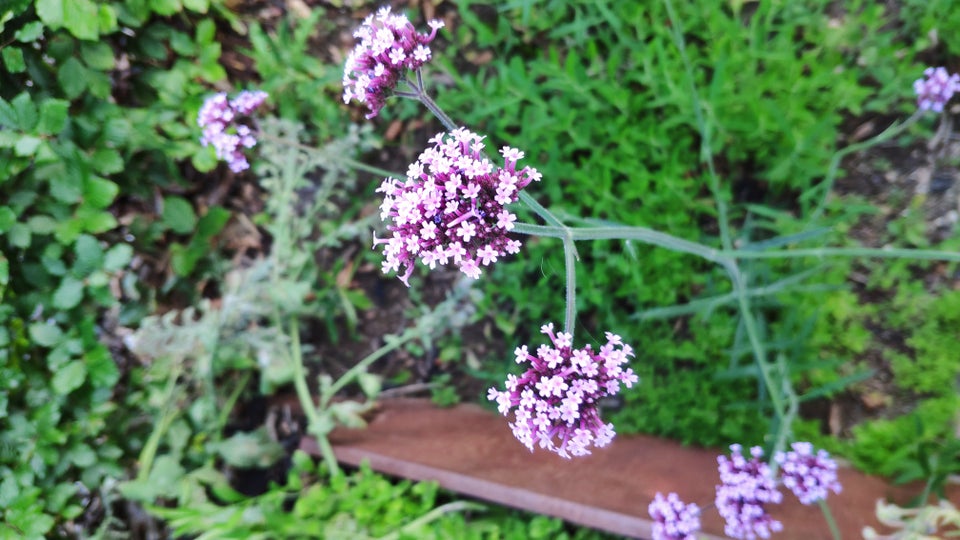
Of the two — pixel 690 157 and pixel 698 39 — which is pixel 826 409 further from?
pixel 698 39

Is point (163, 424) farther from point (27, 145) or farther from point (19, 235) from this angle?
point (27, 145)

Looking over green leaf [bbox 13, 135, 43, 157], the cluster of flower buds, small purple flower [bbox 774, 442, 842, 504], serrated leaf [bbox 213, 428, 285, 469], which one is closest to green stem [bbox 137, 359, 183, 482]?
serrated leaf [bbox 213, 428, 285, 469]

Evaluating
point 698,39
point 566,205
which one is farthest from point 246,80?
point 698,39

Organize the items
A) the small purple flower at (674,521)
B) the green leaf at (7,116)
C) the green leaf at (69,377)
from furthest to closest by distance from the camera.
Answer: the green leaf at (69,377), the green leaf at (7,116), the small purple flower at (674,521)

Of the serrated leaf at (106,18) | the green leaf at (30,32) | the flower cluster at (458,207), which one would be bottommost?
the flower cluster at (458,207)

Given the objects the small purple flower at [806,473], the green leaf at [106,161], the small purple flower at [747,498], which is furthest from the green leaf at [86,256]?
the small purple flower at [806,473]

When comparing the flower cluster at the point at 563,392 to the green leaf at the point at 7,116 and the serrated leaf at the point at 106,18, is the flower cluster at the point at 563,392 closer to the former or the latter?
the green leaf at the point at 7,116

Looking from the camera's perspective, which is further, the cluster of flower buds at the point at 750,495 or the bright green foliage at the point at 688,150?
the bright green foliage at the point at 688,150
